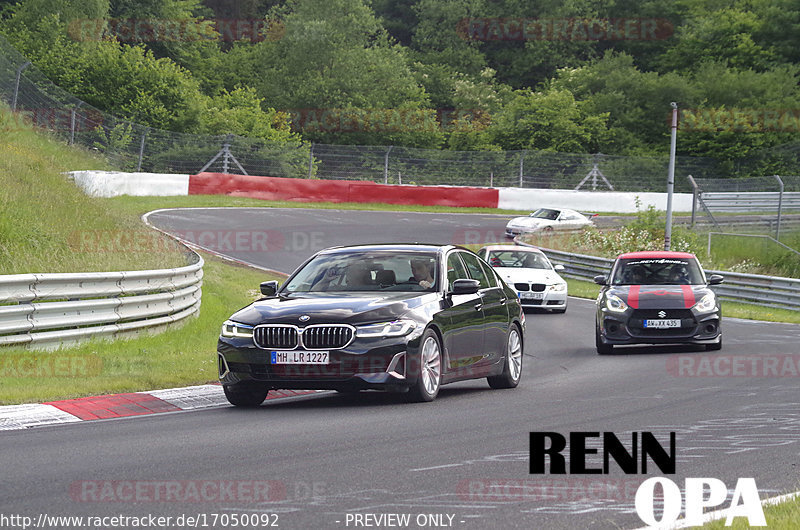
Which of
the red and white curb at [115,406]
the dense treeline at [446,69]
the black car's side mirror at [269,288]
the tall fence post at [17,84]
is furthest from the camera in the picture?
the dense treeline at [446,69]

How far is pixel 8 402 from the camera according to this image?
1023 cm

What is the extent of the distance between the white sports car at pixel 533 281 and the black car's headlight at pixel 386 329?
13.6m

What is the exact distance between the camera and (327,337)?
34.6ft

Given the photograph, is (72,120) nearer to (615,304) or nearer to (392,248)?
(615,304)

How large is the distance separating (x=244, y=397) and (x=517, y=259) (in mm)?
15287

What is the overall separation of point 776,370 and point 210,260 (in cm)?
1669

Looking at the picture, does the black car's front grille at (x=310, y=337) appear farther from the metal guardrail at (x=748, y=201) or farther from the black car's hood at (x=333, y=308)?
the metal guardrail at (x=748, y=201)

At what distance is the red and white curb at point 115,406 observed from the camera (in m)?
9.65

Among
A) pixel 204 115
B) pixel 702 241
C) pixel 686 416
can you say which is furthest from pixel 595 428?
pixel 204 115

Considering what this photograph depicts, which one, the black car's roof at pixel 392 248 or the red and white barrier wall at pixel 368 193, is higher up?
the black car's roof at pixel 392 248

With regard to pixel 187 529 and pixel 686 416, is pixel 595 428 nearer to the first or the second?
pixel 686 416

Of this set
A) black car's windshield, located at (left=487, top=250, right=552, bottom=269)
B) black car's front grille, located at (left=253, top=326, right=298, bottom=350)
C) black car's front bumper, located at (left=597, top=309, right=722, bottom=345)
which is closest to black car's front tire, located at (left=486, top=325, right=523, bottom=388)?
black car's front grille, located at (left=253, top=326, right=298, bottom=350)

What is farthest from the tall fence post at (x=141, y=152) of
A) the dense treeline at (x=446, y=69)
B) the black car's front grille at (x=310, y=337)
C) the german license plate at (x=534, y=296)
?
the black car's front grille at (x=310, y=337)

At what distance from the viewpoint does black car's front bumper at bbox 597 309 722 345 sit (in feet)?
56.0
